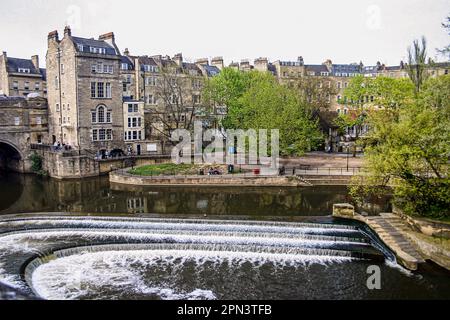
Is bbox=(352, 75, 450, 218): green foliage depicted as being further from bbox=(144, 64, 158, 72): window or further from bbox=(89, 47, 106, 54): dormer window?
bbox=(144, 64, 158, 72): window

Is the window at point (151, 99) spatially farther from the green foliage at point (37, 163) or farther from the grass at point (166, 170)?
the grass at point (166, 170)

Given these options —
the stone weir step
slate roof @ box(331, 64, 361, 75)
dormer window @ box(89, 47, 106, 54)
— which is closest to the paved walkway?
the stone weir step

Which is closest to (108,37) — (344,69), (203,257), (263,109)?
(263,109)

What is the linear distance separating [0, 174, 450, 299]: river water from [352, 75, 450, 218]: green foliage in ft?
11.8

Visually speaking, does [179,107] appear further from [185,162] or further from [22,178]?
[22,178]

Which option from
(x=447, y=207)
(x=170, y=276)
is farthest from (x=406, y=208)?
(x=170, y=276)

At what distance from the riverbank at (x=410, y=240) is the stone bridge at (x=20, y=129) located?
46.1 m

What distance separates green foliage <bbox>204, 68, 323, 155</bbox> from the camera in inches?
1927

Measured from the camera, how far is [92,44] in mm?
57938

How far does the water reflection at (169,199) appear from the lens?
35.1 m

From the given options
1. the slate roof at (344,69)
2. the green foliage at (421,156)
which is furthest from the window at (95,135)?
the slate roof at (344,69)

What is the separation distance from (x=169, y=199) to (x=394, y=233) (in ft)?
68.2
